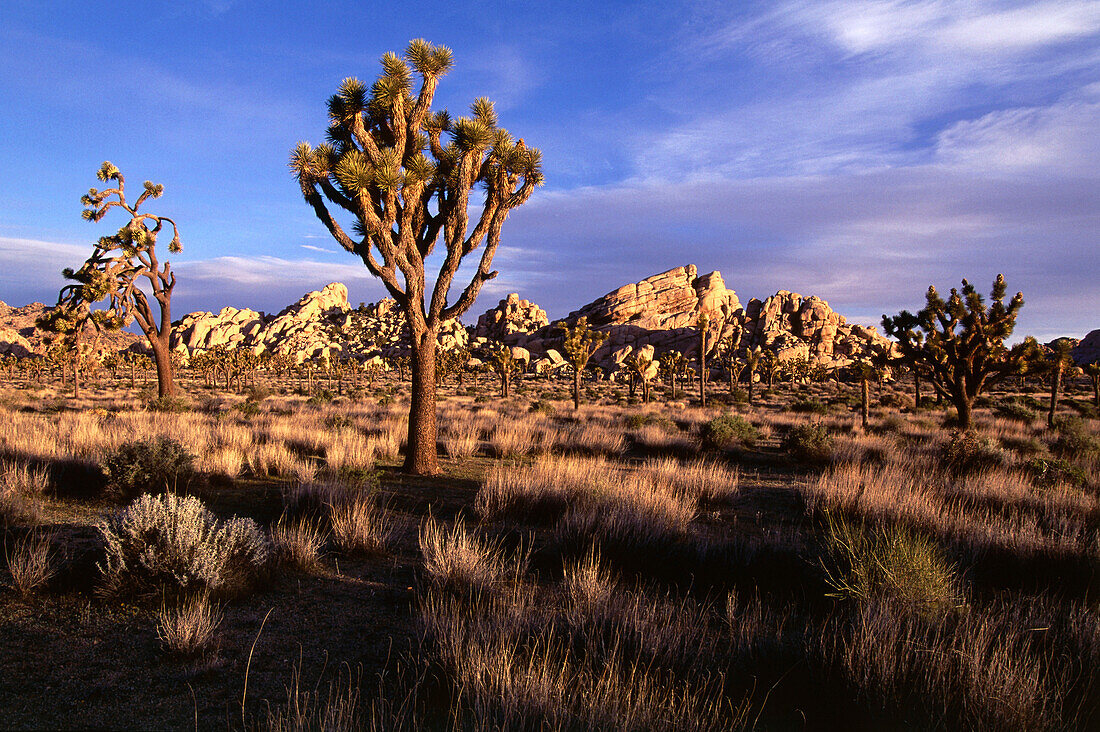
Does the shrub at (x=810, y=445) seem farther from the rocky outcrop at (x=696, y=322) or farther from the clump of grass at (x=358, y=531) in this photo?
the rocky outcrop at (x=696, y=322)

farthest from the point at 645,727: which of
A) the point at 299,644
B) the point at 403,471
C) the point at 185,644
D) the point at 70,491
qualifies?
the point at 70,491

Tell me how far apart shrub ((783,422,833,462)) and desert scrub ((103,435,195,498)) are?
12.0 meters

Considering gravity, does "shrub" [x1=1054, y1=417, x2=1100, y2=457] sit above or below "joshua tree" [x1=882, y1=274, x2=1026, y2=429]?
below

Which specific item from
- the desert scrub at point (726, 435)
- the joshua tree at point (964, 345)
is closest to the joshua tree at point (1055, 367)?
the joshua tree at point (964, 345)

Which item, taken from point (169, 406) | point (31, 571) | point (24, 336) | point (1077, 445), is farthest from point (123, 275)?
point (24, 336)

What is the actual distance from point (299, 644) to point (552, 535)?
2914 millimetres

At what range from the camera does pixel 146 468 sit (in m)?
7.72

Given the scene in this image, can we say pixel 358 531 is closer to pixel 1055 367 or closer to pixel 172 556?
pixel 172 556

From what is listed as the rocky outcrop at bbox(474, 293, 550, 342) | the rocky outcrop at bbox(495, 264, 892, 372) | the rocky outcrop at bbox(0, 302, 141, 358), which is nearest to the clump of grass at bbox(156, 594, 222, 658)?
the rocky outcrop at bbox(495, 264, 892, 372)

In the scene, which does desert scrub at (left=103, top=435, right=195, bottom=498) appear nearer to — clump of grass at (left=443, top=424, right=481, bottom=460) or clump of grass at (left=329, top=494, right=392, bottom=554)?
clump of grass at (left=329, top=494, right=392, bottom=554)

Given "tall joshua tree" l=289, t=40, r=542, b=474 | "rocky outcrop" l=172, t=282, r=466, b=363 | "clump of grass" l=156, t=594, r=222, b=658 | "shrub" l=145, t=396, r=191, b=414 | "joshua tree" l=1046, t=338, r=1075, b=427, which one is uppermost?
"rocky outcrop" l=172, t=282, r=466, b=363

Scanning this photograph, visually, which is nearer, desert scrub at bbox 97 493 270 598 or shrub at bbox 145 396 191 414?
desert scrub at bbox 97 493 270 598

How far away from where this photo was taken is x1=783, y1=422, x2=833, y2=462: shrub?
1252 cm

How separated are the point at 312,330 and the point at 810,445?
145905 millimetres
